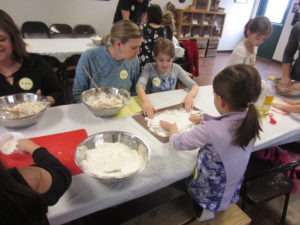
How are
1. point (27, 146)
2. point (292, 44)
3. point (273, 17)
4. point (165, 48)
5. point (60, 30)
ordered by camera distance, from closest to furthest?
point (27, 146) → point (165, 48) → point (292, 44) → point (60, 30) → point (273, 17)

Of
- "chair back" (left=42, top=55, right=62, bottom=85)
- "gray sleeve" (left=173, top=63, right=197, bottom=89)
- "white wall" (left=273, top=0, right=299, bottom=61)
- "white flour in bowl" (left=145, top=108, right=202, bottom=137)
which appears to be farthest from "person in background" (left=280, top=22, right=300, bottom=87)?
"white wall" (left=273, top=0, right=299, bottom=61)

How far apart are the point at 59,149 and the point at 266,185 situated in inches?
49.0

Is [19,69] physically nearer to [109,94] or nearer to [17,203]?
[109,94]

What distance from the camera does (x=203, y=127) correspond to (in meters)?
0.96

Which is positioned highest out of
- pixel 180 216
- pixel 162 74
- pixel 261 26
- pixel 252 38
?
pixel 261 26

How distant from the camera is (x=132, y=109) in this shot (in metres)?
1.44

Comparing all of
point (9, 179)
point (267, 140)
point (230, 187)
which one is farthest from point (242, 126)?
point (9, 179)

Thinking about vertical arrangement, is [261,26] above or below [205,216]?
above

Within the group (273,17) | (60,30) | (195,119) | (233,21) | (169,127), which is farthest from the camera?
(233,21)

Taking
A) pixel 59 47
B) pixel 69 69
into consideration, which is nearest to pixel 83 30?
pixel 59 47

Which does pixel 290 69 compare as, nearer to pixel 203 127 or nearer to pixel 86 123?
pixel 203 127

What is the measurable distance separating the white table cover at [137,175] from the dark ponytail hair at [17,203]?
6.2 inches

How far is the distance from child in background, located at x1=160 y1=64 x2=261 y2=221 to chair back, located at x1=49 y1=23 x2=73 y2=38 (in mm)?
4022

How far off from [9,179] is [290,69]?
8.93 feet
